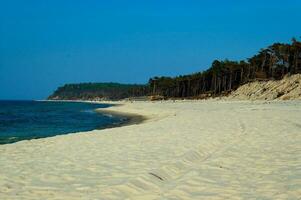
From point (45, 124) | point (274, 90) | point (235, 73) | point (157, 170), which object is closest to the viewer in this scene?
point (157, 170)

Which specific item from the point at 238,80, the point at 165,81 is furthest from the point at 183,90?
the point at 238,80

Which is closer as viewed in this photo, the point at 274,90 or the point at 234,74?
the point at 274,90

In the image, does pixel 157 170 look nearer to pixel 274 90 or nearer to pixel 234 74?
pixel 274 90

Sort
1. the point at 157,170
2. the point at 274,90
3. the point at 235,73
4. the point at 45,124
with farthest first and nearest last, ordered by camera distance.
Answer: the point at 235,73, the point at 274,90, the point at 45,124, the point at 157,170

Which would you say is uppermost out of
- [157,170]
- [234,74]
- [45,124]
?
[234,74]

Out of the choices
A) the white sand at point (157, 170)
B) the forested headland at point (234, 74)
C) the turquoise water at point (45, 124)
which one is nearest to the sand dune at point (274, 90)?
the forested headland at point (234, 74)

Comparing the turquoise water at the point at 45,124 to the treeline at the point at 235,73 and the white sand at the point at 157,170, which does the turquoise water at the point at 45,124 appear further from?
the treeline at the point at 235,73

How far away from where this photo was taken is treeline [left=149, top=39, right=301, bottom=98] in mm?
81062

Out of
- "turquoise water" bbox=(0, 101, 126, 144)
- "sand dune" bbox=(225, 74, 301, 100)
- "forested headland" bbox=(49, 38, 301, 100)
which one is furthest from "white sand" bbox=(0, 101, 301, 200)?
"forested headland" bbox=(49, 38, 301, 100)

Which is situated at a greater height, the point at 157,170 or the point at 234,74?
the point at 234,74

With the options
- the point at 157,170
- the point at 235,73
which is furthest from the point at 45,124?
the point at 235,73

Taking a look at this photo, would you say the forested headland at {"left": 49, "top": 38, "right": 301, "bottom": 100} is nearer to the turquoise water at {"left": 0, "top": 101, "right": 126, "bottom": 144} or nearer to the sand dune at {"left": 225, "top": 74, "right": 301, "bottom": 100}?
the sand dune at {"left": 225, "top": 74, "right": 301, "bottom": 100}

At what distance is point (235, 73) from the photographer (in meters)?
104

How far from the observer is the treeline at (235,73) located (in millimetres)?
81062
